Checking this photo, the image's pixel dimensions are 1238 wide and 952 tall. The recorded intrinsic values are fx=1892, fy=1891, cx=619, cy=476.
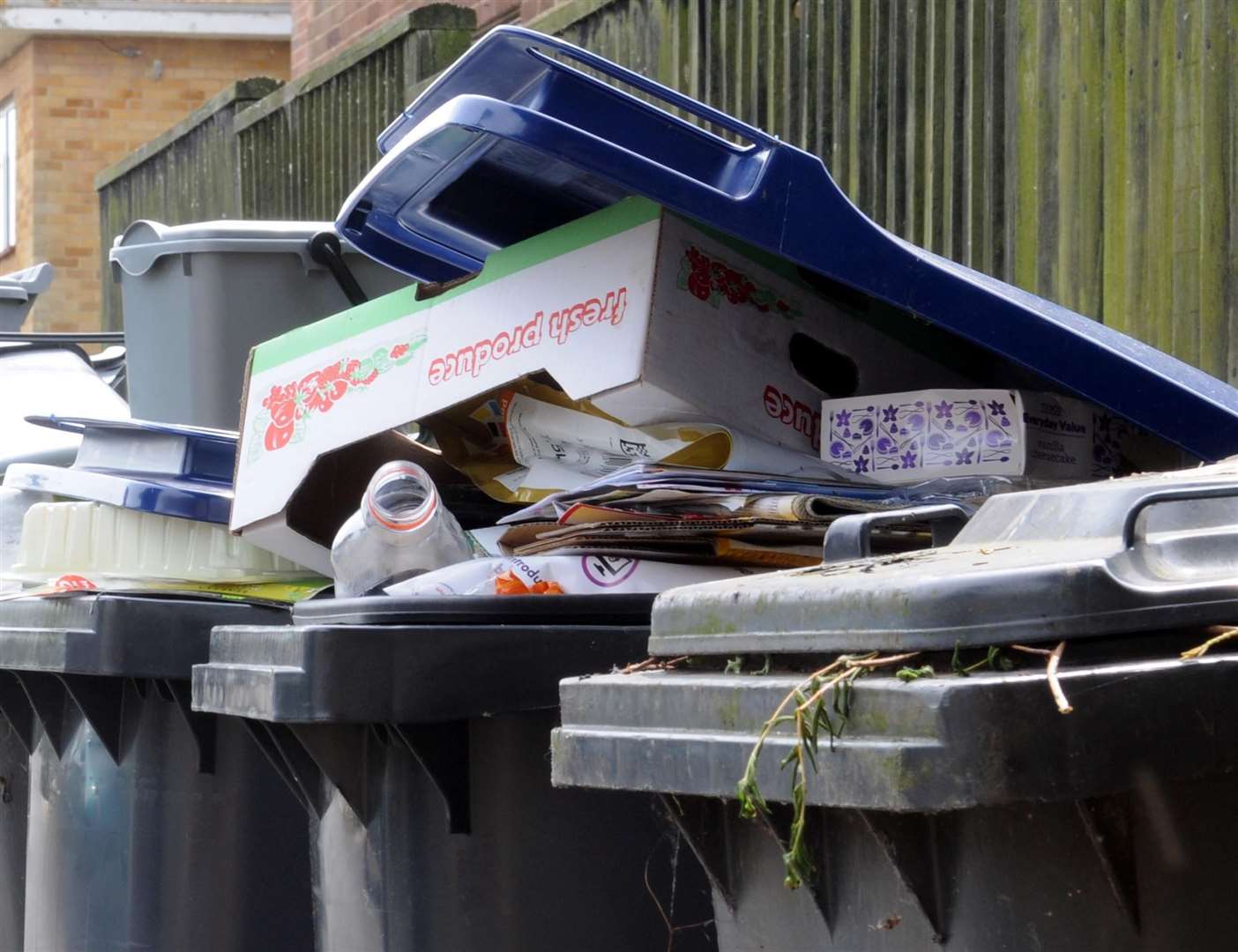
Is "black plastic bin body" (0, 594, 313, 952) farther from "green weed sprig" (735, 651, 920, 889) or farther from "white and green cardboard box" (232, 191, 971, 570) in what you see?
"green weed sprig" (735, 651, 920, 889)

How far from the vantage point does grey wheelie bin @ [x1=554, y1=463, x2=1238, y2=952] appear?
1.56m

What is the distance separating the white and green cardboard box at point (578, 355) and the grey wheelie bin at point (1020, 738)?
39.6 inches

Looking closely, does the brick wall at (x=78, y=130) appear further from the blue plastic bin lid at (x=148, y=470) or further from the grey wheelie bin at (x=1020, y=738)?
the grey wheelie bin at (x=1020, y=738)

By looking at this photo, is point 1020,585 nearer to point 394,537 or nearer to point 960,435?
point 960,435

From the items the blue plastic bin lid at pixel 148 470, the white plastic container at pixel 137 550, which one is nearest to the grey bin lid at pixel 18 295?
the blue plastic bin lid at pixel 148 470

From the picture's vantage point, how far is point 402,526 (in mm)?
2807

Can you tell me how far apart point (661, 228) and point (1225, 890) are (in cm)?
144

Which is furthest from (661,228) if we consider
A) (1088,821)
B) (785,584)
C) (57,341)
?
(57,341)

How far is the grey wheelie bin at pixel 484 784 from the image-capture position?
2.43m

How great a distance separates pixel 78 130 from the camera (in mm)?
16828

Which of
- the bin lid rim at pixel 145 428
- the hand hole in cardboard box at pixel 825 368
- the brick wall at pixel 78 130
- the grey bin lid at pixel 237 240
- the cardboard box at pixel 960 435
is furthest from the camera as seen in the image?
the brick wall at pixel 78 130

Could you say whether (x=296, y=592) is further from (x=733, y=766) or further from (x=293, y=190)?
(x=293, y=190)

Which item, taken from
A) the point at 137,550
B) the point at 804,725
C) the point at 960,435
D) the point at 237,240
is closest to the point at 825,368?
the point at 960,435

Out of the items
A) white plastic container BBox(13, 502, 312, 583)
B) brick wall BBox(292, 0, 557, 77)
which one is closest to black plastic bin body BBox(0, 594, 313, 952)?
white plastic container BBox(13, 502, 312, 583)
